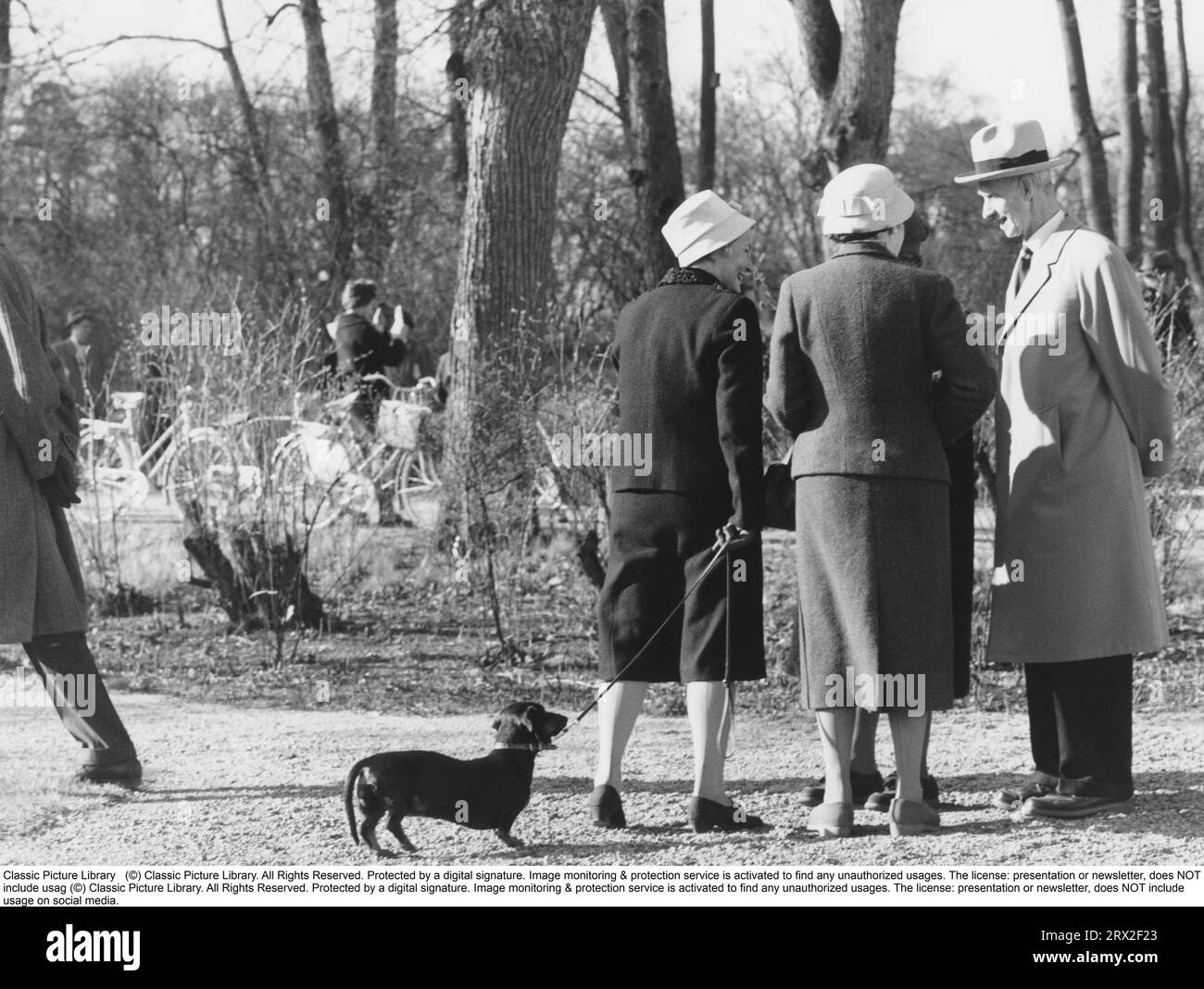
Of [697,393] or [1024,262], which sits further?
[1024,262]

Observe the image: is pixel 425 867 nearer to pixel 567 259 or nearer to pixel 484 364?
pixel 484 364

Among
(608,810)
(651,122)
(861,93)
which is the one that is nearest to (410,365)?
(651,122)

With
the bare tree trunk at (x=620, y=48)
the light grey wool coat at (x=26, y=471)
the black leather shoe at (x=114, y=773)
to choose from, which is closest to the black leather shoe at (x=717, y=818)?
the black leather shoe at (x=114, y=773)

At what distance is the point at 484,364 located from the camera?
892 cm

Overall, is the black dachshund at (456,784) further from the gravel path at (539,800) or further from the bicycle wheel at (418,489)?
the bicycle wheel at (418,489)

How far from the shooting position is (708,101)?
21.4m

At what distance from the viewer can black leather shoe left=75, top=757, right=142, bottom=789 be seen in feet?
19.8

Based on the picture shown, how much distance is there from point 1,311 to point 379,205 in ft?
55.1

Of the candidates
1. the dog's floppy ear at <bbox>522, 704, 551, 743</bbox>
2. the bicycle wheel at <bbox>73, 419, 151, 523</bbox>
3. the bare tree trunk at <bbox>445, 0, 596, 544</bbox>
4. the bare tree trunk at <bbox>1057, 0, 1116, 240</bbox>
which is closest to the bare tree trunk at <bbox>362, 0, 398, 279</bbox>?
the bare tree trunk at <bbox>1057, 0, 1116, 240</bbox>

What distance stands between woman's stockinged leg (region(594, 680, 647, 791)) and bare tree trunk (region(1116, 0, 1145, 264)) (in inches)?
559

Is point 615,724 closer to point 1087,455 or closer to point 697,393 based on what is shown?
point 697,393

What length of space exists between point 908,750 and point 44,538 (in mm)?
2800

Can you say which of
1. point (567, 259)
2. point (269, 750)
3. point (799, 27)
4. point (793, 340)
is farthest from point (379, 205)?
point (793, 340)

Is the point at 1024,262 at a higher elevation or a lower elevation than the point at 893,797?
higher
